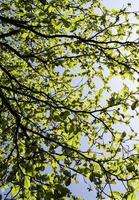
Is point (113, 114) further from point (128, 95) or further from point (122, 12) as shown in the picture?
point (122, 12)

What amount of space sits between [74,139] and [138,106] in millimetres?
2131

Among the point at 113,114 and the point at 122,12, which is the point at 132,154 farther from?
the point at 122,12

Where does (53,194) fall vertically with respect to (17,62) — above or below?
below

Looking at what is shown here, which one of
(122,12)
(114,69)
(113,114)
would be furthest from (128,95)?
(122,12)

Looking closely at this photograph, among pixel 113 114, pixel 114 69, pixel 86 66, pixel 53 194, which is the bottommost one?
pixel 53 194

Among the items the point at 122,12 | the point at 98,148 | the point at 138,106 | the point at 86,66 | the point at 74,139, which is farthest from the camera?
the point at 86,66

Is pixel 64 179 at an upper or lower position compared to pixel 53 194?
upper

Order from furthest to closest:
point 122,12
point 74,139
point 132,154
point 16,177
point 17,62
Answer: point 17,62
point 122,12
point 74,139
point 132,154
point 16,177

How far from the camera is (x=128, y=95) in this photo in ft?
35.7

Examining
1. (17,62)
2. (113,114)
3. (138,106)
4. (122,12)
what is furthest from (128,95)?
(17,62)

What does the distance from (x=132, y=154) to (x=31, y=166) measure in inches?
95.8

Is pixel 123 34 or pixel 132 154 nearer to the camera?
pixel 132 154

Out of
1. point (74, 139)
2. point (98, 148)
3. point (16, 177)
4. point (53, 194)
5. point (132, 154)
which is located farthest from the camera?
point (98, 148)

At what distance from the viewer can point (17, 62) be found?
16.9 meters
